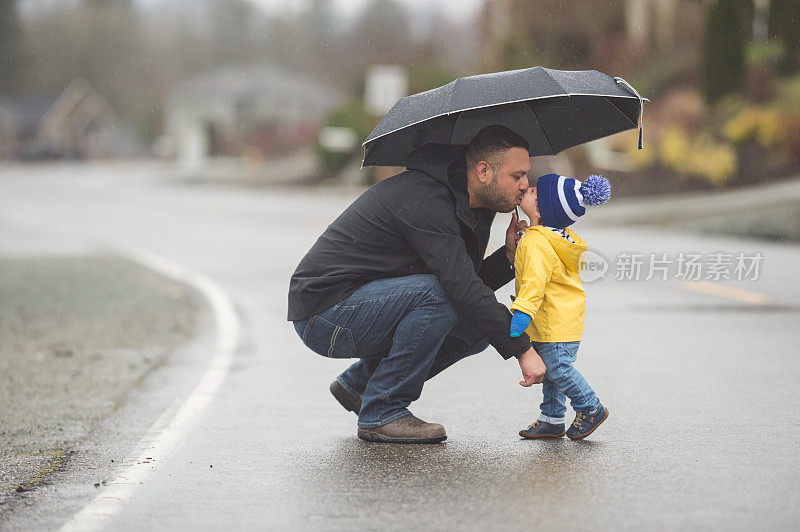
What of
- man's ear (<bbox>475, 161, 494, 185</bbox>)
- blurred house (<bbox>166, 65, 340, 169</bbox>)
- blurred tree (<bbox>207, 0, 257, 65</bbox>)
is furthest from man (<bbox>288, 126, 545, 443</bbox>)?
blurred tree (<bbox>207, 0, 257, 65</bbox>)

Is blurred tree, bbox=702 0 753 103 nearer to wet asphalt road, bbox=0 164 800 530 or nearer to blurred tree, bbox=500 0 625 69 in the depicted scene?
blurred tree, bbox=500 0 625 69

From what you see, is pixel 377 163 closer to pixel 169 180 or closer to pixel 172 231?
pixel 172 231

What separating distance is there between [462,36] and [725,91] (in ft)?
302

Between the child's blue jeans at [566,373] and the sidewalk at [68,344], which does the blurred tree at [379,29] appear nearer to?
the sidewalk at [68,344]

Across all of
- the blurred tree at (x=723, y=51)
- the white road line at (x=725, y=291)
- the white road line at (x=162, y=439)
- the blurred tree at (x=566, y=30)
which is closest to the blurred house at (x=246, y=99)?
the blurred tree at (x=566, y=30)

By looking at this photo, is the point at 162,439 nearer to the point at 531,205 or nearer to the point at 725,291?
the point at 531,205

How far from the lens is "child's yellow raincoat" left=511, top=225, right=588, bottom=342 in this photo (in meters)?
5.32

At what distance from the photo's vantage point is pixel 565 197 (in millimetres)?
5375

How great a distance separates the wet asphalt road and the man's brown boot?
3.0 inches

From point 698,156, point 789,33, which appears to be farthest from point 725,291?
point 789,33

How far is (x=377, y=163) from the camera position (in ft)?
20.1

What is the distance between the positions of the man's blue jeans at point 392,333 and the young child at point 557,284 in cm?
42

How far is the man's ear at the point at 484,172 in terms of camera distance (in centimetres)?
554

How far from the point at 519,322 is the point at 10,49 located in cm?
10464
